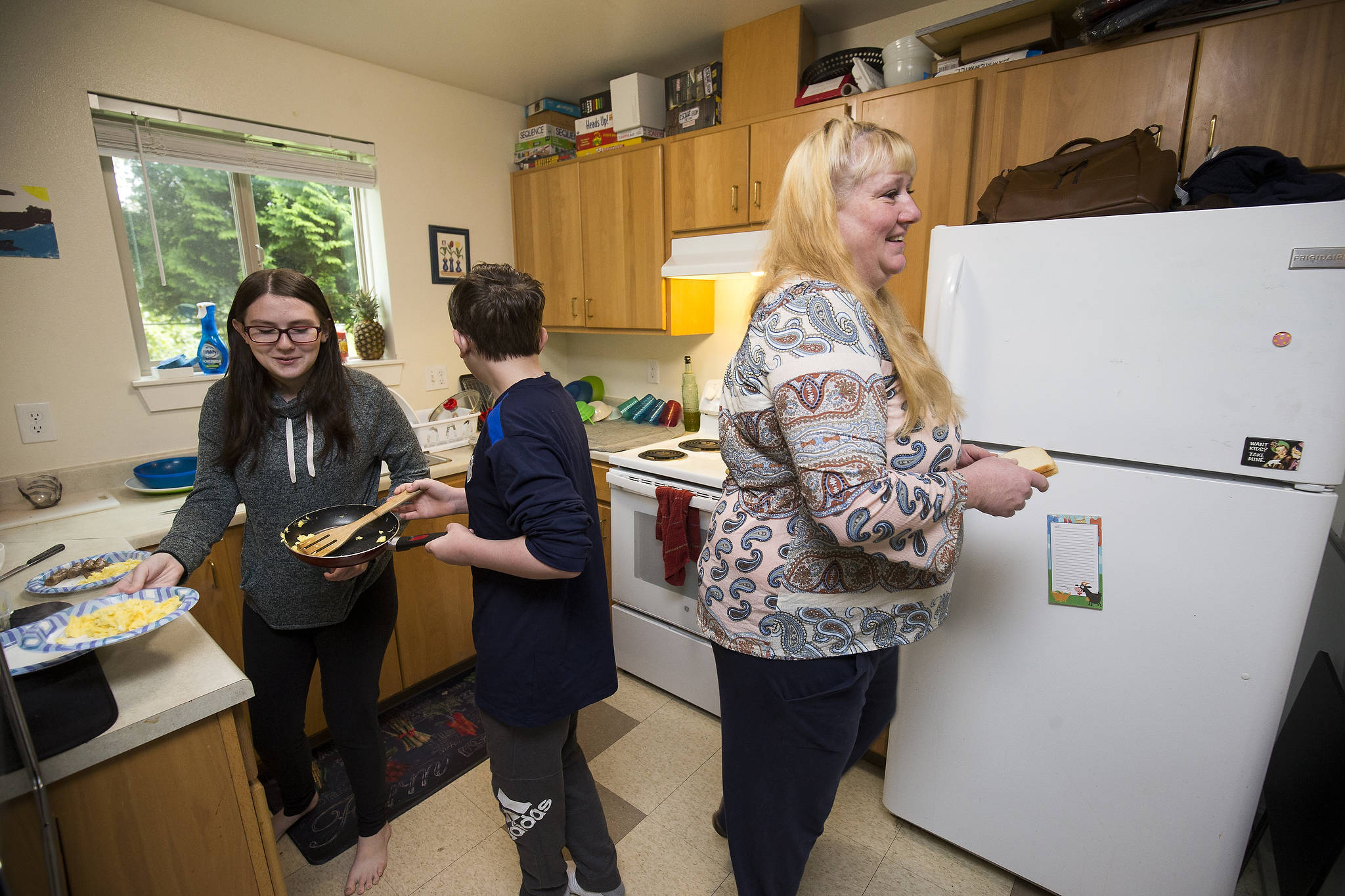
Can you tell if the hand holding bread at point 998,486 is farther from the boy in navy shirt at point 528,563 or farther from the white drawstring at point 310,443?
the white drawstring at point 310,443

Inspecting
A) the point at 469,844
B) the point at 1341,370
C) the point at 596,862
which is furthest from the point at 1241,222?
the point at 469,844

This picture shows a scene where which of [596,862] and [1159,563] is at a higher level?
[1159,563]

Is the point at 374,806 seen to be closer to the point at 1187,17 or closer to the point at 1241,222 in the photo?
the point at 1241,222

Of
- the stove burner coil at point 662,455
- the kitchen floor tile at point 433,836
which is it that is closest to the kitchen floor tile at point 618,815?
the kitchen floor tile at point 433,836

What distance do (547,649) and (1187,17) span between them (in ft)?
6.56

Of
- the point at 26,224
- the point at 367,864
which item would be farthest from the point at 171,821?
the point at 26,224

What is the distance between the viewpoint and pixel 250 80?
224 cm

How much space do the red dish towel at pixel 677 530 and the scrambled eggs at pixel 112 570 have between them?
1.33 m

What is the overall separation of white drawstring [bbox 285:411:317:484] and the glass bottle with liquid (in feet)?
5.31

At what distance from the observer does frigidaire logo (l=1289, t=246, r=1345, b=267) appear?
3.43ft

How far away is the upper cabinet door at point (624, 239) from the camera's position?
2514 millimetres

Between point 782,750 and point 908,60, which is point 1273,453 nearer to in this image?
point 782,750

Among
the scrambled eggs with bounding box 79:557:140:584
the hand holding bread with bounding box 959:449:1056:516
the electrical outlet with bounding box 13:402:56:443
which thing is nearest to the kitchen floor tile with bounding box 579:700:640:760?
the scrambled eggs with bounding box 79:557:140:584

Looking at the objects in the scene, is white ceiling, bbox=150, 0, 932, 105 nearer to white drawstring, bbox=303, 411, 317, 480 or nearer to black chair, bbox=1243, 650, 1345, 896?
white drawstring, bbox=303, 411, 317, 480
